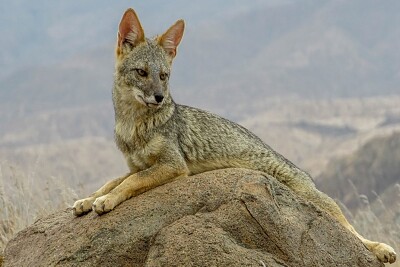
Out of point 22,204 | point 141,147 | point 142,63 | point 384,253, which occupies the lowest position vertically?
point 384,253

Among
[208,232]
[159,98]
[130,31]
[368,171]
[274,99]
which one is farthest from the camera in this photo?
[274,99]

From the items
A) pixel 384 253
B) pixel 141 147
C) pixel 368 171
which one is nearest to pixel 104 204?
pixel 141 147

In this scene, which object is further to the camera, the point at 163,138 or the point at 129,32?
the point at 129,32

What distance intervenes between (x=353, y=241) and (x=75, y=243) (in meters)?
2.69

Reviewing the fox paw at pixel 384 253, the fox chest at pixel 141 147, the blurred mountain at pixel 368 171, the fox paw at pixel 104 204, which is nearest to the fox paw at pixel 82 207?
the fox paw at pixel 104 204

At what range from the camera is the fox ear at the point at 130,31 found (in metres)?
8.44

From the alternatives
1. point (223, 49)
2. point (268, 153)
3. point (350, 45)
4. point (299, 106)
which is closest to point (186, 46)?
point (223, 49)

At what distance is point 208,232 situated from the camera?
283 inches

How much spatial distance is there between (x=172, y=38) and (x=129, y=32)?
19.7 inches

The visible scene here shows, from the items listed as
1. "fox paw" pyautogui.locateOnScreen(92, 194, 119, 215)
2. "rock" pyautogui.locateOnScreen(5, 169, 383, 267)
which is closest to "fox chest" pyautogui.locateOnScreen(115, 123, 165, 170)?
"rock" pyautogui.locateOnScreen(5, 169, 383, 267)

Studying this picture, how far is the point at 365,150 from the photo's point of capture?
45844mm

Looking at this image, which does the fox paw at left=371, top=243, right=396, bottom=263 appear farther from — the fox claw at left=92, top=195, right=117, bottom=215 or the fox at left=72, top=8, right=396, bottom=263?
the fox claw at left=92, top=195, right=117, bottom=215

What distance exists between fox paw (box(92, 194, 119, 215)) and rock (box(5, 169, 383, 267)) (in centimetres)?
6

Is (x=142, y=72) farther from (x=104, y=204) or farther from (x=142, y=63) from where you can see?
(x=104, y=204)
